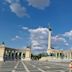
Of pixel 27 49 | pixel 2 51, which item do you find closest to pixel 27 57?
pixel 27 49

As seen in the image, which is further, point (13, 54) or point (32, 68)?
point (13, 54)

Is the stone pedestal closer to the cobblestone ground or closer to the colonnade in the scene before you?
the colonnade

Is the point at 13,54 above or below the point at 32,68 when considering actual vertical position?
above

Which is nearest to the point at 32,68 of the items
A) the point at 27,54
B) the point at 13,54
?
the point at 13,54

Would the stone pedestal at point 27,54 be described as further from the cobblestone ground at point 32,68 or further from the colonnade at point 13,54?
the cobblestone ground at point 32,68

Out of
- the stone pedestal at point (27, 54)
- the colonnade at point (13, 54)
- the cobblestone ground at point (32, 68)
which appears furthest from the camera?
the stone pedestal at point (27, 54)

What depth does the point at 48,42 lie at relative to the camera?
163000 mm

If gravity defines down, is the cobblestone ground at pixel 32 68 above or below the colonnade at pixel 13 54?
below

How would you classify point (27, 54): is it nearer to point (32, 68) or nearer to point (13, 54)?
point (13, 54)

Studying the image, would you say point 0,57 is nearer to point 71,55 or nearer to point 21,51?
point 21,51

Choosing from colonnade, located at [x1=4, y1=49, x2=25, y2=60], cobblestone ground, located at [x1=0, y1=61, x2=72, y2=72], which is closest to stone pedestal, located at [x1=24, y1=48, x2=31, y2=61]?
colonnade, located at [x1=4, y1=49, x2=25, y2=60]

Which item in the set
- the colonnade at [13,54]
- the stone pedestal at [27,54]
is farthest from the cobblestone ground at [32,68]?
the stone pedestal at [27,54]

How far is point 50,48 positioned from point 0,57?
1532 inches

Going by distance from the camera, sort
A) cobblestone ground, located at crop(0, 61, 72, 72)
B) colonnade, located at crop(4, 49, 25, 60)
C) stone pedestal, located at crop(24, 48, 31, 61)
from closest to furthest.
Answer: cobblestone ground, located at crop(0, 61, 72, 72) → colonnade, located at crop(4, 49, 25, 60) → stone pedestal, located at crop(24, 48, 31, 61)
